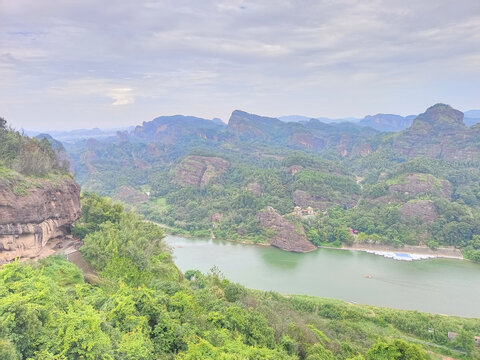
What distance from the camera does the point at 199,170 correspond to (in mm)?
73688

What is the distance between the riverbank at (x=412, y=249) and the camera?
1537 inches

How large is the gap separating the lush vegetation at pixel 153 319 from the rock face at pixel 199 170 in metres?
46.3

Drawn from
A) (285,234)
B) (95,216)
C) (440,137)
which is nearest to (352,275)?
(285,234)

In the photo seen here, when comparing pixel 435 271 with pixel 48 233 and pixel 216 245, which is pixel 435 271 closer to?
pixel 216 245

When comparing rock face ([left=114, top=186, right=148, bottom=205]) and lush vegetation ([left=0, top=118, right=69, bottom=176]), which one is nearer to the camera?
lush vegetation ([left=0, top=118, right=69, bottom=176])

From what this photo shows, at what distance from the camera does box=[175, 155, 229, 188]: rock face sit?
234 feet

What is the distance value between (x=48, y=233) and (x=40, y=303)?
41.5 feet

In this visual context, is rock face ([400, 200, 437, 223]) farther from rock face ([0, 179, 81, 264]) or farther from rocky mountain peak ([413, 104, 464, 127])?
rocky mountain peak ([413, 104, 464, 127])

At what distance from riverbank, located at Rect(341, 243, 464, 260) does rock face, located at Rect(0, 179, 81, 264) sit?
33.1 meters

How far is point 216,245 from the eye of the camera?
44656mm

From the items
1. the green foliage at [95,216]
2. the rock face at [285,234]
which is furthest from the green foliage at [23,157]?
the rock face at [285,234]

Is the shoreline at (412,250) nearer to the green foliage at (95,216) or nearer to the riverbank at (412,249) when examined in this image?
the riverbank at (412,249)

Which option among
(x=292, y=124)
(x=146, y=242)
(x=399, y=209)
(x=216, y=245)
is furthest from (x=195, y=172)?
(x=292, y=124)

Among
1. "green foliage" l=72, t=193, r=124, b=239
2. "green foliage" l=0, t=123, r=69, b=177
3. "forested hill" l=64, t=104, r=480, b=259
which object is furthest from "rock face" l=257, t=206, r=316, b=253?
"green foliage" l=0, t=123, r=69, b=177
